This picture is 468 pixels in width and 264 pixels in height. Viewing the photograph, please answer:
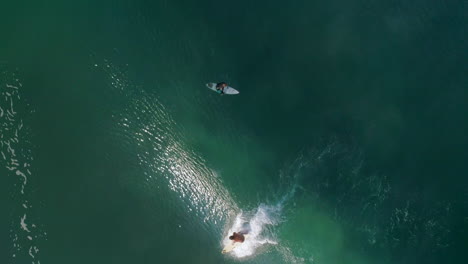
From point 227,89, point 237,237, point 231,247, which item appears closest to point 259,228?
point 237,237

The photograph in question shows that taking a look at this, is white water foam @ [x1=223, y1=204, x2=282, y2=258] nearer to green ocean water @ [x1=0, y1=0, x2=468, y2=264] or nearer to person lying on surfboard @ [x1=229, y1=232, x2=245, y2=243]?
green ocean water @ [x1=0, y1=0, x2=468, y2=264]

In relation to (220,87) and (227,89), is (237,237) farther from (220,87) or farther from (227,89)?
(220,87)

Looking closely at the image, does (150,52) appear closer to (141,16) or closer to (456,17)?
(141,16)

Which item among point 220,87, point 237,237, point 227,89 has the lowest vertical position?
point 237,237

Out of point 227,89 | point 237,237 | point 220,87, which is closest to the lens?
point 237,237

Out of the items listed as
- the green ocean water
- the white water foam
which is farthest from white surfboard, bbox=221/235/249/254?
the green ocean water

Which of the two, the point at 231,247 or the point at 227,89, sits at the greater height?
the point at 227,89

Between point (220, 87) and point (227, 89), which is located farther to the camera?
point (227, 89)

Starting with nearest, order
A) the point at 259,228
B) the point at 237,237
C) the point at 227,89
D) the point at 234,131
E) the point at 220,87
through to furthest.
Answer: the point at 237,237
the point at 220,87
the point at 227,89
the point at 259,228
the point at 234,131
